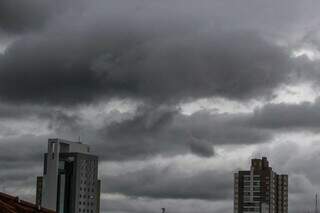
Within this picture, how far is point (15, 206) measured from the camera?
210ft

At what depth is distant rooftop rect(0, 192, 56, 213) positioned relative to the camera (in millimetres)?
60969

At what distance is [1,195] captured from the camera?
66.6 m

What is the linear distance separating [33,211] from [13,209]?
407 centimetres

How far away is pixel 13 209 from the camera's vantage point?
203 ft

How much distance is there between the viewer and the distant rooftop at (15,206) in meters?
61.0

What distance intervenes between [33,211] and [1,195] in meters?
3.11

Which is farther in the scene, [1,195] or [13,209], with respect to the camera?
[1,195]
